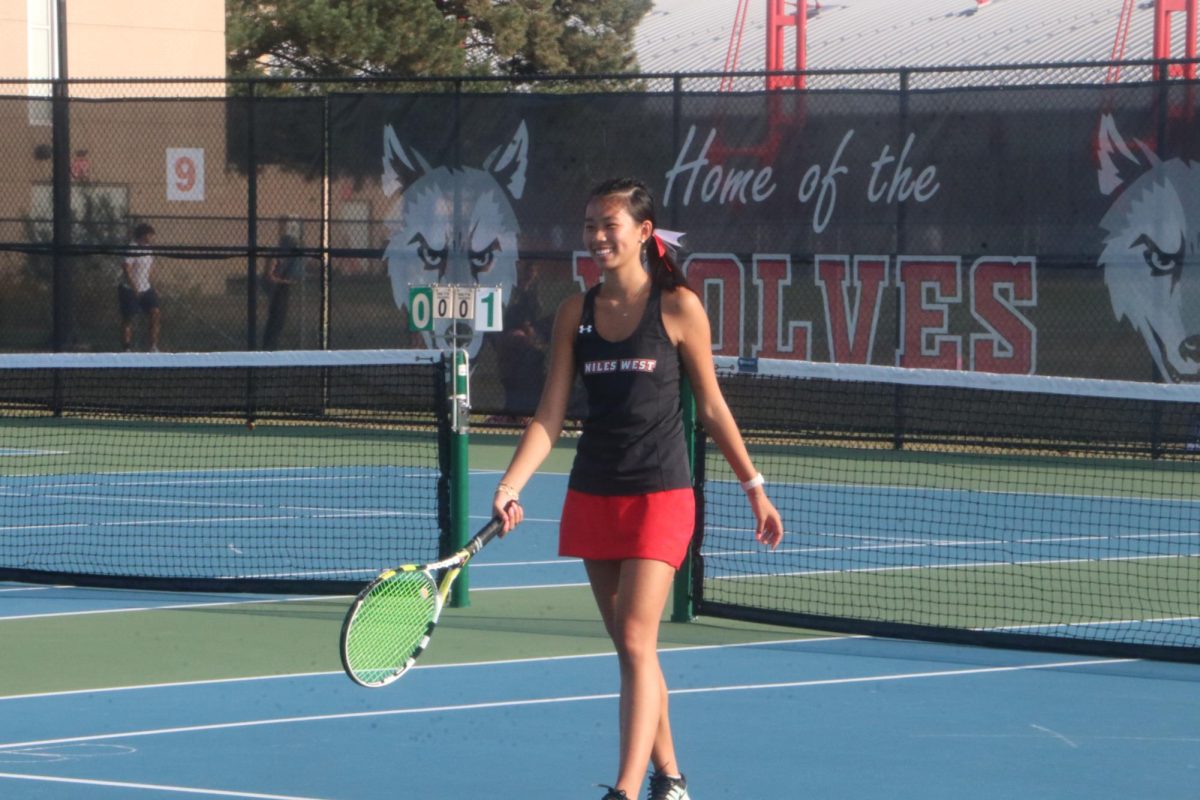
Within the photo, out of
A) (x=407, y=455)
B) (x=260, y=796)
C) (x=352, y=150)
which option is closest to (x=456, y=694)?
(x=260, y=796)

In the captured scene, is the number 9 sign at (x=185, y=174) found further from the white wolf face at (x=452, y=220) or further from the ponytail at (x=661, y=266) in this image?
the ponytail at (x=661, y=266)

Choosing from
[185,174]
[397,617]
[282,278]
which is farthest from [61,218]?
[397,617]

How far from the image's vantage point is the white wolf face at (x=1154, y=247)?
536 inches

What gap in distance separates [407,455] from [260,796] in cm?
932

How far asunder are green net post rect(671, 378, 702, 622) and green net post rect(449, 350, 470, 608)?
98cm

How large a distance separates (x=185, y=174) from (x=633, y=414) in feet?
40.0

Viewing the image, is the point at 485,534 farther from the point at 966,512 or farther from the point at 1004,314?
the point at 1004,314

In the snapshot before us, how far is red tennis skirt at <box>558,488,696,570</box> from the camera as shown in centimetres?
491

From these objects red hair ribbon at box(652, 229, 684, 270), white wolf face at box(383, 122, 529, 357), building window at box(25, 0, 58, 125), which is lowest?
red hair ribbon at box(652, 229, 684, 270)

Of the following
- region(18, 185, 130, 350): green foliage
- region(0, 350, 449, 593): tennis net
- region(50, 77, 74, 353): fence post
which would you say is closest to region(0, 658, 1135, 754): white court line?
region(0, 350, 449, 593): tennis net

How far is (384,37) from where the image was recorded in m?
37.9

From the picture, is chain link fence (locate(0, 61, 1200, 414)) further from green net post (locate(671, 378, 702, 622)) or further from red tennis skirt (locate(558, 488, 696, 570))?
red tennis skirt (locate(558, 488, 696, 570))

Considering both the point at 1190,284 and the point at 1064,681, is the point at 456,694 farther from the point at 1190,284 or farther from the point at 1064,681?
the point at 1190,284

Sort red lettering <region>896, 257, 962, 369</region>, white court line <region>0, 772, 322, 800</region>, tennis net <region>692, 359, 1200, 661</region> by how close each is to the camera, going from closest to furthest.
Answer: white court line <region>0, 772, 322, 800</region>
tennis net <region>692, 359, 1200, 661</region>
red lettering <region>896, 257, 962, 369</region>
